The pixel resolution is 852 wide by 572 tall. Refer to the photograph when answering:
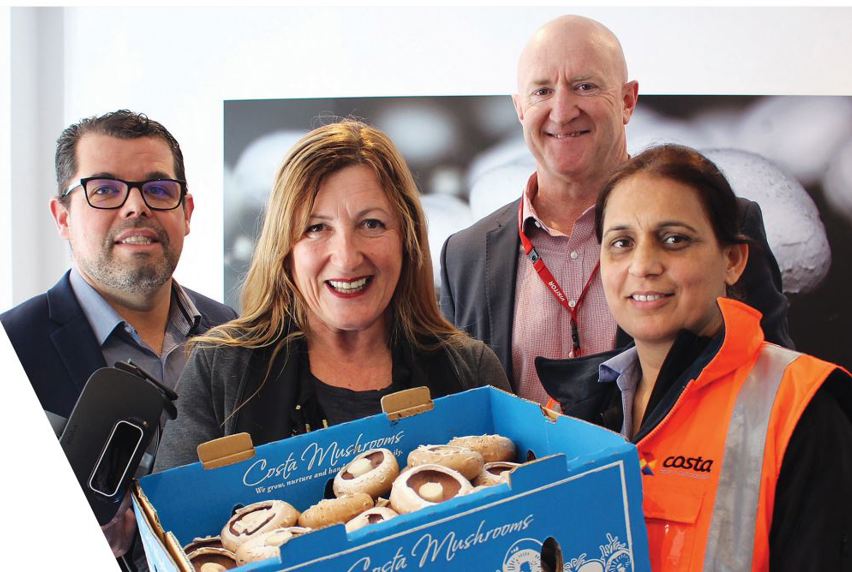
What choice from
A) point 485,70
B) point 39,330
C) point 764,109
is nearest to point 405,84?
point 485,70

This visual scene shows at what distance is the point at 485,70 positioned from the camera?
319 centimetres

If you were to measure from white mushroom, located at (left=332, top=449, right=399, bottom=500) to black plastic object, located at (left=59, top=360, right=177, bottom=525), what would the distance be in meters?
0.29

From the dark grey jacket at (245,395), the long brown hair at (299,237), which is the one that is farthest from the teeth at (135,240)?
the dark grey jacket at (245,395)

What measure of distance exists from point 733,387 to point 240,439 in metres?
0.79

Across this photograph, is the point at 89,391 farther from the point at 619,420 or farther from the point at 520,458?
the point at 619,420

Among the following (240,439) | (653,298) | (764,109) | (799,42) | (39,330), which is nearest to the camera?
(240,439)

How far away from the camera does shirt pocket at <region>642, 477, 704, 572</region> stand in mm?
1068

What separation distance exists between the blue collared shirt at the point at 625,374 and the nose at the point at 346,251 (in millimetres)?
532

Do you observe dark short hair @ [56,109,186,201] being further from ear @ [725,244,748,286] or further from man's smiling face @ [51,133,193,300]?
ear @ [725,244,748,286]

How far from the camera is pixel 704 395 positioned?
1.18 m

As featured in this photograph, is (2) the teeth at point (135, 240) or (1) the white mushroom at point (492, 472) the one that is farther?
A: (2) the teeth at point (135, 240)

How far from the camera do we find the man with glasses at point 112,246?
69.4 inches

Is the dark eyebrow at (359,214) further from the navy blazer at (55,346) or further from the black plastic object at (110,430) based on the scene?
the navy blazer at (55,346)

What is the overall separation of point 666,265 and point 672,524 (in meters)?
0.47
